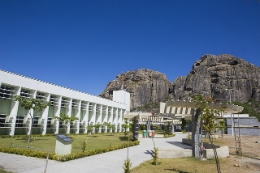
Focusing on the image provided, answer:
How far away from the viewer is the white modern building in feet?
68.5

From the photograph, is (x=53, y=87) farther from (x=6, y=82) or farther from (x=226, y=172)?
(x=226, y=172)

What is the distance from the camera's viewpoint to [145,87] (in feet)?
409

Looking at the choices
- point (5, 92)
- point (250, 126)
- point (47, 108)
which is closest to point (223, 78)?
point (250, 126)

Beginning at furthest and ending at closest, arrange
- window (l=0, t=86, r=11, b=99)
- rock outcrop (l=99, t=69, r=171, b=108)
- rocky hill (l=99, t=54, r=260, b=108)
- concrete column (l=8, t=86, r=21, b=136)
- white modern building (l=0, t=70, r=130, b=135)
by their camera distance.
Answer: rock outcrop (l=99, t=69, r=171, b=108), rocky hill (l=99, t=54, r=260, b=108), white modern building (l=0, t=70, r=130, b=135), concrete column (l=8, t=86, r=21, b=136), window (l=0, t=86, r=11, b=99)

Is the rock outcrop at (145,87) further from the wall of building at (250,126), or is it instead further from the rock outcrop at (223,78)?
the wall of building at (250,126)

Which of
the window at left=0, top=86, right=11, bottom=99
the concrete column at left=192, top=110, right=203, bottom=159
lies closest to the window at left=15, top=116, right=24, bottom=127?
the window at left=0, top=86, right=11, bottom=99

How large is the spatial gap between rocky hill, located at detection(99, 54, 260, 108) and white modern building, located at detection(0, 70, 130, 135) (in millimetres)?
77250

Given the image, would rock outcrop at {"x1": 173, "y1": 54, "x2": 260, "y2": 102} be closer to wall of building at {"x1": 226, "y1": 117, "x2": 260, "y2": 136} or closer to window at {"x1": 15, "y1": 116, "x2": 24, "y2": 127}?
wall of building at {"x1": 226, "y1": 117, "x2": 260, "y2": 136}

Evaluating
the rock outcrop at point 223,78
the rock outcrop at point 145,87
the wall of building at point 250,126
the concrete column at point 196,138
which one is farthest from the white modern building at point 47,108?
the rock outcrop at point 145,87

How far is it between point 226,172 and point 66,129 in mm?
26848

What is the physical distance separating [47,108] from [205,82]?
95792mm

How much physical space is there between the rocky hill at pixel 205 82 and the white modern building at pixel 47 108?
77.3m

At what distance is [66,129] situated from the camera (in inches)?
1140

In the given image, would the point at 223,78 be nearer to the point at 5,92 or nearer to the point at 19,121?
the point at 19,121
